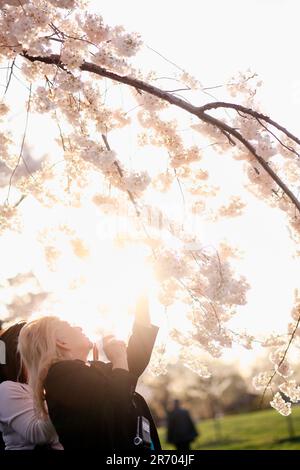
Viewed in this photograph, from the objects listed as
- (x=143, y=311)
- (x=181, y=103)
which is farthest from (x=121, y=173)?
(x=143, y=311)

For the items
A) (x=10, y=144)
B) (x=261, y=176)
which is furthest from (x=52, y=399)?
(x=10, y=144)

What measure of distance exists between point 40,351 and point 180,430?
1280cm

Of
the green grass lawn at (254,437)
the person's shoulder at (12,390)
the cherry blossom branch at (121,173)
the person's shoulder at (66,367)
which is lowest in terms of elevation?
the green grass lawn at (254,437)

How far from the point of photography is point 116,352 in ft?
10.0

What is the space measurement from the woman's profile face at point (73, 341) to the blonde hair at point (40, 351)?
20 mm

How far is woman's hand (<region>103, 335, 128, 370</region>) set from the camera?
3.02 meters

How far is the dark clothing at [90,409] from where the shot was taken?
2779 mm

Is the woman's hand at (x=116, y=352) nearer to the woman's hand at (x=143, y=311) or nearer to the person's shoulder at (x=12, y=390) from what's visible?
the woman's hand at (x=143, y=311)

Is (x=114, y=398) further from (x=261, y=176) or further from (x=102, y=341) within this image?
(x=261, y=176)

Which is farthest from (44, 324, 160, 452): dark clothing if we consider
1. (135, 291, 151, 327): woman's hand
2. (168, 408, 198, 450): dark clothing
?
(168, 408, 198, 450): dark clothing

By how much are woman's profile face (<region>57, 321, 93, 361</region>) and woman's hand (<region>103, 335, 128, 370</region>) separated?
10 cm

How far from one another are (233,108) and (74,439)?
2.04 meters

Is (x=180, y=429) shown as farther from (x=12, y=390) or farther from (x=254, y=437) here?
(x=12, y=390)

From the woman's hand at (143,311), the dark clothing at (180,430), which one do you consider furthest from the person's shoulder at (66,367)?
the dark clothing at (180,430)
